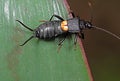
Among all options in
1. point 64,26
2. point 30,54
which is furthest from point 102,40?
point 30,54

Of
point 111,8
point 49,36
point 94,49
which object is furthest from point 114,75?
point 49,36

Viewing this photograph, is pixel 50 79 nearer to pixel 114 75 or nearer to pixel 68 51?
pixel 68 51

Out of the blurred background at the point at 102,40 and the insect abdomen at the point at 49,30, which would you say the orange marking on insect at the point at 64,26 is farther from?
the blurred background at the point at 102,40

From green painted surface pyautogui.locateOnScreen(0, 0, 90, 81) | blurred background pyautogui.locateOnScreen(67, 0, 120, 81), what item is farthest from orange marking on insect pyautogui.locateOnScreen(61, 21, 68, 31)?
blurred background pyautogui.locateOnScreen(67, 0, 120, 81)

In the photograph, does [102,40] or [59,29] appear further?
[102,40]

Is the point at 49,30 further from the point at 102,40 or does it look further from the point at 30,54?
the point at 102,40

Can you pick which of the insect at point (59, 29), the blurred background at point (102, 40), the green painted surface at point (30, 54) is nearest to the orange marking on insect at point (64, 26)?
the insect at point (59, 29)
